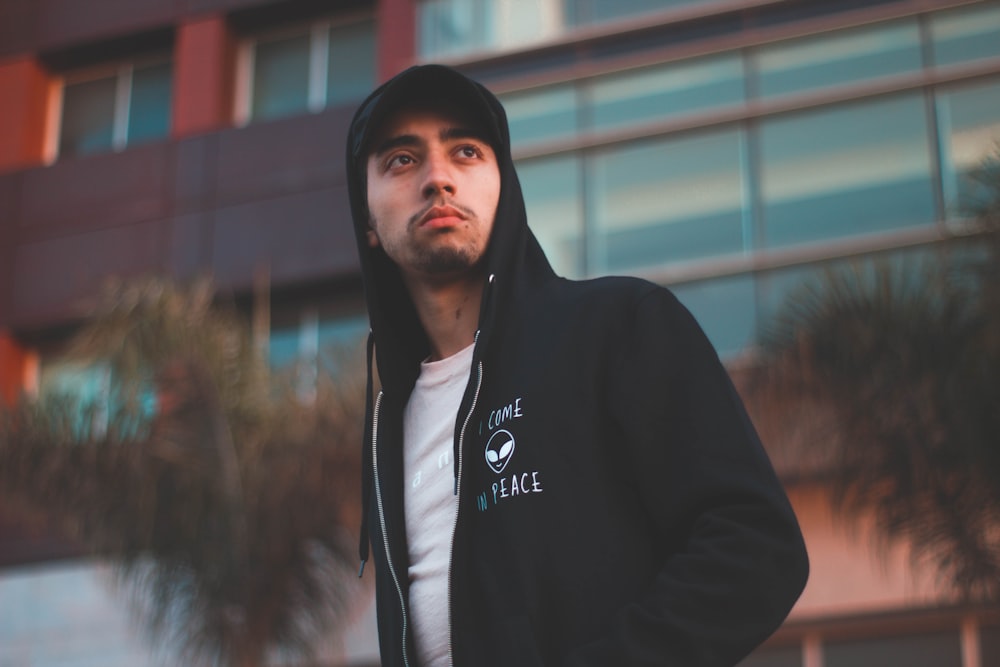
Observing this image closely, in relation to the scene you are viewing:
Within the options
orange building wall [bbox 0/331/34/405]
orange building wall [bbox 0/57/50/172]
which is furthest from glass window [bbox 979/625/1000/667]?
orange building wall [bbox 0/57/50/172]

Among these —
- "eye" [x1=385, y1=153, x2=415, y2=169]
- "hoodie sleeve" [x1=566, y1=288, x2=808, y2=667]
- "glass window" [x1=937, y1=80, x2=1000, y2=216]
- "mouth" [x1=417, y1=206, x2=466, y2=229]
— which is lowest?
"hoodie sleeve" [x1=566, y1=288, x2=808, y2=667]

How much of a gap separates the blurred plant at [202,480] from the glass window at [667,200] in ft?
10.2

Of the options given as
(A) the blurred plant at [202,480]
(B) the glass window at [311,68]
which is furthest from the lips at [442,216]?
(B) the glass window at [311,68]

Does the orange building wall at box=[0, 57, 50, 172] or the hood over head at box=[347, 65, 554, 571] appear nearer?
the hood over head at box=[347, 65, 554, 571]

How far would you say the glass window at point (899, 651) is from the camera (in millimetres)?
12727

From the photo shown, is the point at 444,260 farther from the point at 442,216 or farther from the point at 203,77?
the point at 203,77

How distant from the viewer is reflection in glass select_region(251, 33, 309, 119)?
17.8 meters

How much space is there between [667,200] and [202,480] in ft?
15.8

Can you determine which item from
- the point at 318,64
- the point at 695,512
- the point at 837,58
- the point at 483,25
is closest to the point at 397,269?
the point at 695,512

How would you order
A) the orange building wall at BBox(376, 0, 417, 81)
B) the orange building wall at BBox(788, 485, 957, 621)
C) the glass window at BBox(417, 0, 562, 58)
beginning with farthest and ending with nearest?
1. the orange building wall at BBox(376, 0, 417, 81)
2. the glass window at BBox(417, 0, 562, 58)
3. the orange building wall at BBox(788, 485, 957, 621)

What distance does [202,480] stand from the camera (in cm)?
1168

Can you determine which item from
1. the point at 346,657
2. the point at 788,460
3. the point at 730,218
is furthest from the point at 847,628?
the point at 346,657

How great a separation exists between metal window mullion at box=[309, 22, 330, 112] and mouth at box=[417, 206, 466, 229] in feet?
49.0

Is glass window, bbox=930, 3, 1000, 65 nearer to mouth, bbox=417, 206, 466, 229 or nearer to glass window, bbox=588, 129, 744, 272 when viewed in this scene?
glass window, bbox=588, 129, 744, 272
